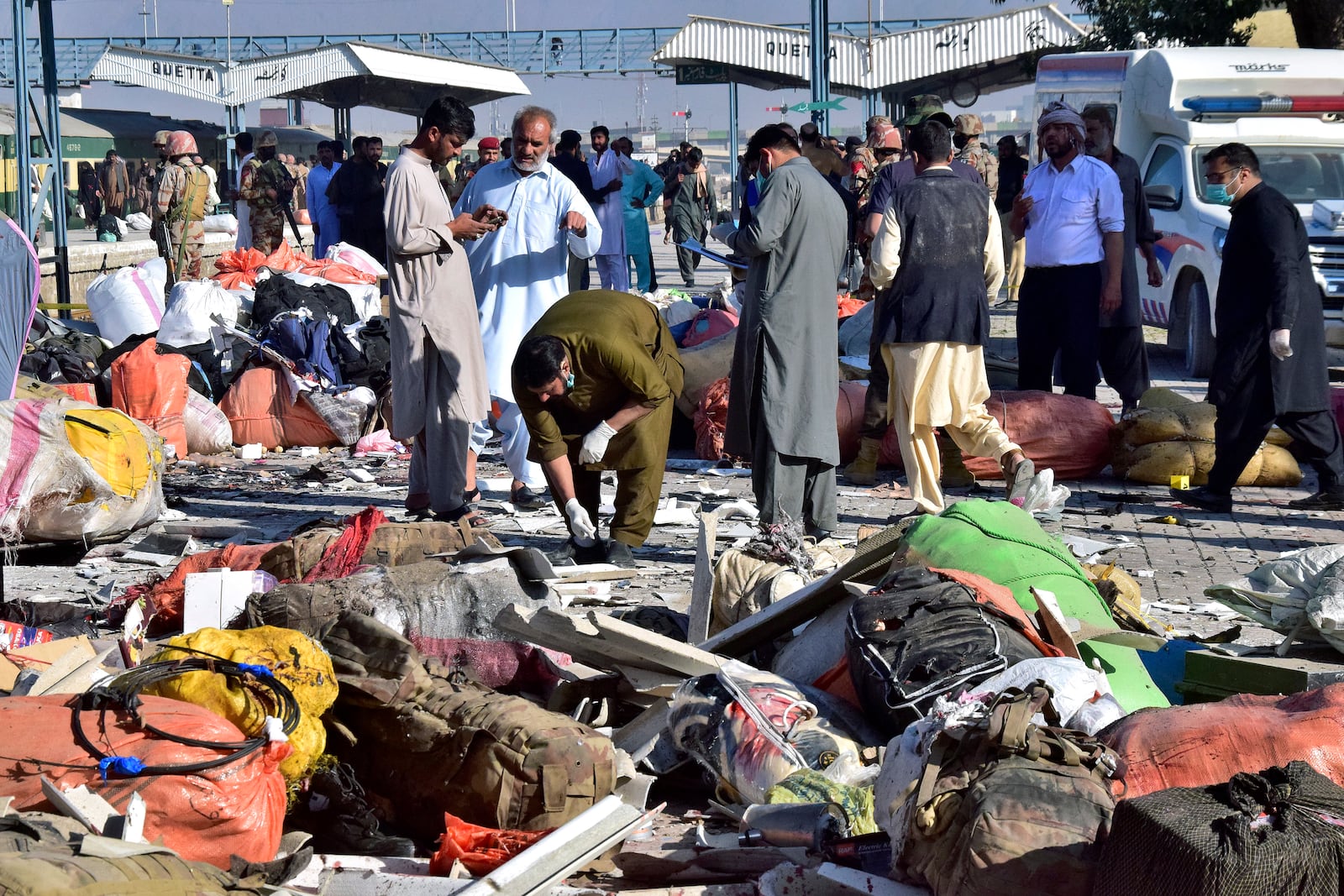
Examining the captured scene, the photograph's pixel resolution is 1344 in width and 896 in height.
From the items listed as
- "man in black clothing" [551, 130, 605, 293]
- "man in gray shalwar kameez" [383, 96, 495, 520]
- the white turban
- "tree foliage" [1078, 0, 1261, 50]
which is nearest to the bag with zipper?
"man in gray shalwar kameez" [383, 96, 495, 520]

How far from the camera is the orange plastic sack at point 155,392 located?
942 cm

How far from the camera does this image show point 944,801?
3.21 m

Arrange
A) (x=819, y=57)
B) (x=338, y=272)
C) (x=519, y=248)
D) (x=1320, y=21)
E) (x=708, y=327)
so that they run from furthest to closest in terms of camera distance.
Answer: (x=1320, y=21), (x=819, y=57), (x=338, y=272), (x=708, y=327), (x=519, y=248)

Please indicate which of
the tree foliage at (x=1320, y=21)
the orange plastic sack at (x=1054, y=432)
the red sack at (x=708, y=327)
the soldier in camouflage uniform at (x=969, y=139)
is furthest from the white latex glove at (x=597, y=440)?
the tree foliage at (x=1320, y=21)

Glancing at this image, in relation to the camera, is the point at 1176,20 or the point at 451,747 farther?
the point at 1176,20

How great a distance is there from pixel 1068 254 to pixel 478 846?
621cm

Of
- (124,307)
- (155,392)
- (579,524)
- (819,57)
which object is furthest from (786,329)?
(819,57)

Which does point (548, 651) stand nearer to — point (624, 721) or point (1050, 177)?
point (624, 721)

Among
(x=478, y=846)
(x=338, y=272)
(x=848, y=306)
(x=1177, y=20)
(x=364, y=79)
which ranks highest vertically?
(x=364, y=79)

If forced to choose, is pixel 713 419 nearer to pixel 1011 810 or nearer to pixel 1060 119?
pixel 1060 119

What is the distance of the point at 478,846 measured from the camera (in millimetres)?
3717

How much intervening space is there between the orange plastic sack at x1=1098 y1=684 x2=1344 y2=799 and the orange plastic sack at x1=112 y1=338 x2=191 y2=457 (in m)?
7.17

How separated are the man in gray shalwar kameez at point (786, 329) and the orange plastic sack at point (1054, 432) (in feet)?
6.36

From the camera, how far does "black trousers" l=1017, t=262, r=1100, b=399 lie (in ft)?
29.0
